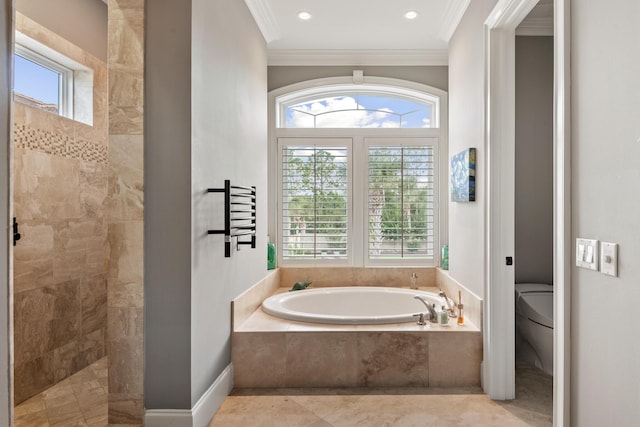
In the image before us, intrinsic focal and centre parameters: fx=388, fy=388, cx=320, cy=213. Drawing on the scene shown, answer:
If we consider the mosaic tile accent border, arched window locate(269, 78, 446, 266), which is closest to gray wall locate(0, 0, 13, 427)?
the mosaic tile accent border

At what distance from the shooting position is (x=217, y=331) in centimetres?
236

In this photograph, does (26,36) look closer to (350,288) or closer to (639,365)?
(350,288)

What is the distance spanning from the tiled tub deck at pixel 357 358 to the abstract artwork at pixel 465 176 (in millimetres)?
934

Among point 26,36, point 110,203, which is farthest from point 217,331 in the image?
point 26,36

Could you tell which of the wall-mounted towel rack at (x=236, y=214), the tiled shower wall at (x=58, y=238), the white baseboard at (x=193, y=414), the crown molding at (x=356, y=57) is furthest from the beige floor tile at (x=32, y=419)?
the crown molding at (x=356, y=57)

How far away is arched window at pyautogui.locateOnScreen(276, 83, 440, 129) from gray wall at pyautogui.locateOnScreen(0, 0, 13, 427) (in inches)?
116

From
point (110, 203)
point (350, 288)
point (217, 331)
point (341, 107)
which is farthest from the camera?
point (341, 107)

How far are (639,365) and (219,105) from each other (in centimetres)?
229

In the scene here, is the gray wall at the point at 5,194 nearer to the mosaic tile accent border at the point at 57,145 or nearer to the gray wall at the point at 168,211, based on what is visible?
the gray wall at the point at 168,211

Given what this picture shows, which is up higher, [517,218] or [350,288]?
[517,218]

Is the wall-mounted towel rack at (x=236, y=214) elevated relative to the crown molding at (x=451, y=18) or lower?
lower

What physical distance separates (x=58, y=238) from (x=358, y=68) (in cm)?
303

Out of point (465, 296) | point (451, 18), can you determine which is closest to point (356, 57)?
point (451, 18)

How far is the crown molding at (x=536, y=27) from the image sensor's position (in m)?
3.31
